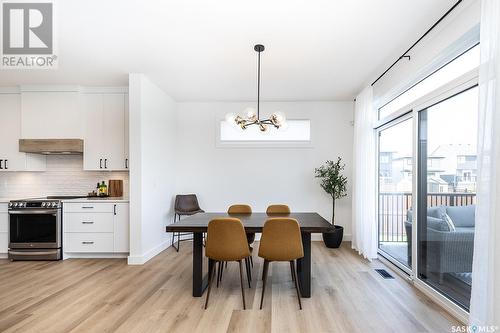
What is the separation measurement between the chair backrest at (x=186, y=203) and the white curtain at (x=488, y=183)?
4.21 m

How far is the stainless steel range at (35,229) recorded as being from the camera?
421cm

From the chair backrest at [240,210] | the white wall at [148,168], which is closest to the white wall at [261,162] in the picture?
the white wall at [148,168]

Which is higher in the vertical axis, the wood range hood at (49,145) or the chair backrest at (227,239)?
the wood range hood at (49,145)

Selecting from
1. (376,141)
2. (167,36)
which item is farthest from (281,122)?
(376,141)

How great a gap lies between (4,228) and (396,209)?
6.11m

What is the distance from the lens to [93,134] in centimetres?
468

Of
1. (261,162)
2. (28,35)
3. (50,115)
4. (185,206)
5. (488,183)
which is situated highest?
(28,35)

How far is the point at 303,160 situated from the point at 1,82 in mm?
5493

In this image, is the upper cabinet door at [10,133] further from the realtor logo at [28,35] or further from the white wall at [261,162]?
the white wall at [261,162]

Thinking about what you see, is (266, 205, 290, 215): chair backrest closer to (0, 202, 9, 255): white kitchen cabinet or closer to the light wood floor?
the light wood floor

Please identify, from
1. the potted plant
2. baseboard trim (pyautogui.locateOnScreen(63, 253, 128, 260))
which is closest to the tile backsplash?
baseboard trim (pyautogui.locateOnScreen(63, 253, 128, 260))

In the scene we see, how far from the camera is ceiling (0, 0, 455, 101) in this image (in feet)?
8.13

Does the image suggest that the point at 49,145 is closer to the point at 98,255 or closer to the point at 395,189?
the point at 98,255

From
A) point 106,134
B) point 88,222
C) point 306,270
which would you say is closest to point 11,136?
point 106,134
